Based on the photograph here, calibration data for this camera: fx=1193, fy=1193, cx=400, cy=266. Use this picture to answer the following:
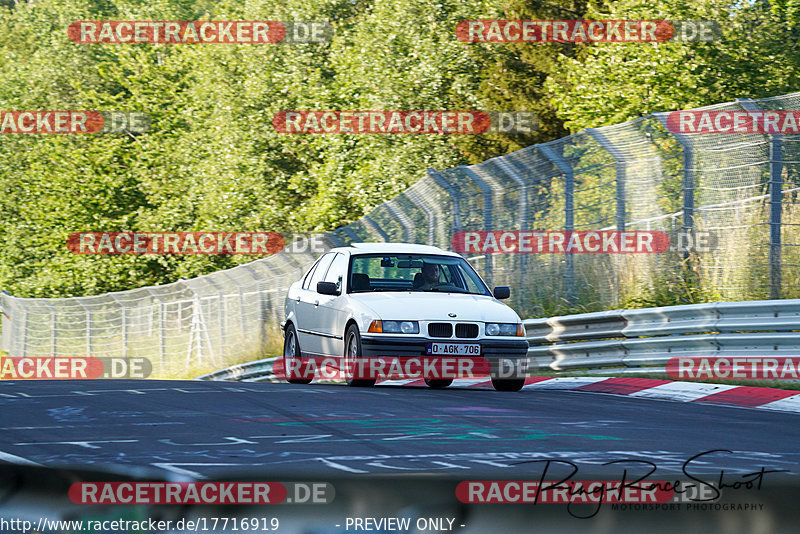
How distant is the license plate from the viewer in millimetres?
11852

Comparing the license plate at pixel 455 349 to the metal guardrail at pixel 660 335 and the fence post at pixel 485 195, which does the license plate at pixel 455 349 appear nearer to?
the metal guardrail at pixel 660 335

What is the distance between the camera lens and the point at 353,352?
12203mm

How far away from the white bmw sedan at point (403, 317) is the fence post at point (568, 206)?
7.48 ft

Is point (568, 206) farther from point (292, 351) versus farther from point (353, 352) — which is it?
point (353, 352)

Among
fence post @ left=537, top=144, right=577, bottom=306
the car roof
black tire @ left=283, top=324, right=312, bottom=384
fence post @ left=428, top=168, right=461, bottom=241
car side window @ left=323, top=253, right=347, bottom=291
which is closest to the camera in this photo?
car side window @ left=323, top=253, right=347, bottom=291

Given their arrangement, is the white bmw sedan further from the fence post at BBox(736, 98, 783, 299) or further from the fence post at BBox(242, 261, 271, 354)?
the fence post at BBox(242, 261, 271, 354)

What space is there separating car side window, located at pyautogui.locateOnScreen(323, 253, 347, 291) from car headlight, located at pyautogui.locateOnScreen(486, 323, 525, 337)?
1.93 meters

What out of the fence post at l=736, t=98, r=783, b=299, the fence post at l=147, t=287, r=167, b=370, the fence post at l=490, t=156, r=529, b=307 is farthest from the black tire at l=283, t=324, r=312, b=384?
the fence post at l=147, t=287, r=167, b=370

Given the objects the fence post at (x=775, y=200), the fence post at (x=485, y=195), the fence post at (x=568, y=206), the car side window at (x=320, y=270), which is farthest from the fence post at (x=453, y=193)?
→ the fence post at (x=775, y=200)

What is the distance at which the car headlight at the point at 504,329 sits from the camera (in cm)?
1206

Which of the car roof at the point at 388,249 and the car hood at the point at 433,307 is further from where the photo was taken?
the car roof at the point at 388,249

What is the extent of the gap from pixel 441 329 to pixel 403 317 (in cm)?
41

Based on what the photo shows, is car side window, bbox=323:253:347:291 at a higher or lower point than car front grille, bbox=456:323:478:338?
higher

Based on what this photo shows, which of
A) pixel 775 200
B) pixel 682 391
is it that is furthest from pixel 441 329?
pixel 775 200
